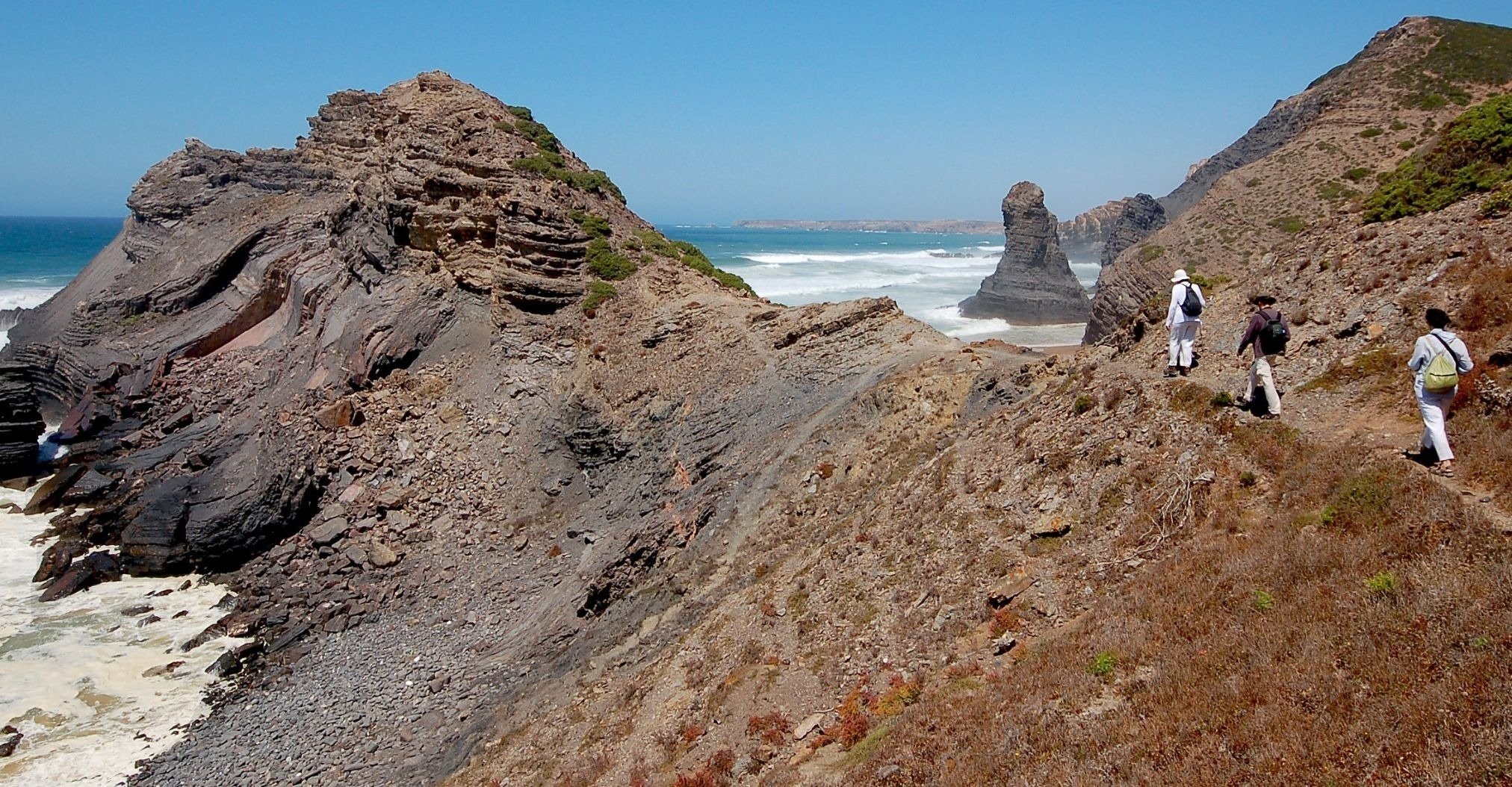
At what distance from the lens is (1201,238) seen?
143 feet

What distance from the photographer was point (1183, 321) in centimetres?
1198

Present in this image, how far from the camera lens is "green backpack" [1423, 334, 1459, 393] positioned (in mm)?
7949

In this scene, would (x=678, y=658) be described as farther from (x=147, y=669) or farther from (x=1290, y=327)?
(x=147, y=669)

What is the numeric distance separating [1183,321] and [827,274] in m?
99.6

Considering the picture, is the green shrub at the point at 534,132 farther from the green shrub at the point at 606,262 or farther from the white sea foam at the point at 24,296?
the white sea foam at the point at 24,296

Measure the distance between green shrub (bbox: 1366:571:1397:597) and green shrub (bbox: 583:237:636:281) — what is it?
2683cm

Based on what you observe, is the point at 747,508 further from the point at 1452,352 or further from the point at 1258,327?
the point at 1452,352

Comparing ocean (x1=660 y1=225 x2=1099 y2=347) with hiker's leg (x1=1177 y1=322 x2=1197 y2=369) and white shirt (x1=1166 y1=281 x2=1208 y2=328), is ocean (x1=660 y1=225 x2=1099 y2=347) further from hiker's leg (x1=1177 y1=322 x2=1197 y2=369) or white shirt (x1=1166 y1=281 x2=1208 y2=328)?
hiker's leg (x1=1177 y1=322 x2=1197 y2=369)

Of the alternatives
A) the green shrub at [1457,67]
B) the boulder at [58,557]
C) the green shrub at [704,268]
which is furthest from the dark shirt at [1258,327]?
the green shrub at [1457,67]

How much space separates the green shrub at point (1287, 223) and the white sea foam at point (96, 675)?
46.2 metres

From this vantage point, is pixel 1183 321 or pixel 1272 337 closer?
pixel 1272 337

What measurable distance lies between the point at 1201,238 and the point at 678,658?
136 feet

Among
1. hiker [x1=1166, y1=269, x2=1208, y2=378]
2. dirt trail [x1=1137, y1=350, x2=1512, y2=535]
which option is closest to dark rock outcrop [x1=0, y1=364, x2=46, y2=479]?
hiker [x1=1166, y1=269, x2=1208, y2=378]

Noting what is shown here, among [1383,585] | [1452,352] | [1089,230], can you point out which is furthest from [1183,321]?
[1089,230]
